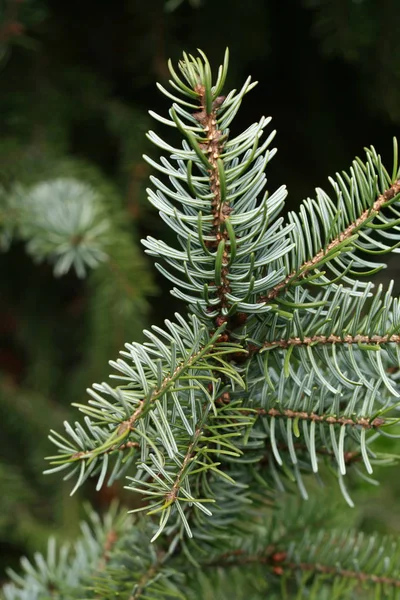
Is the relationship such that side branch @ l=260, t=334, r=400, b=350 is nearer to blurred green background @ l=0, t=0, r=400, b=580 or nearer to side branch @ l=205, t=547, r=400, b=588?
side branch @ l=205, t=547, r=400, b=588

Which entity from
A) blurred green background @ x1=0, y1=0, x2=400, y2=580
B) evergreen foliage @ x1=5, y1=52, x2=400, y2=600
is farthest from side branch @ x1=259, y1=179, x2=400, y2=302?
blurred green background @ x1=0, y1=0, x2=400, y2=580

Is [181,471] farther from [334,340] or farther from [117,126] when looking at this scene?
[117,126]

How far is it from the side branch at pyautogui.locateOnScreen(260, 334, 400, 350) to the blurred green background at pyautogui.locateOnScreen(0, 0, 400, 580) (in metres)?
0.50

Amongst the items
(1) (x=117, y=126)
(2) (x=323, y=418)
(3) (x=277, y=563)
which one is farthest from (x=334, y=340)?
(1) (x=117, y=126)

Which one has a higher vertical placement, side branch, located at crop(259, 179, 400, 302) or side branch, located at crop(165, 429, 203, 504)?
side branch, located at crop(259, 179, 400, 302)

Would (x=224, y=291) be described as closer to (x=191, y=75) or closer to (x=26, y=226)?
(x=191, y=75)

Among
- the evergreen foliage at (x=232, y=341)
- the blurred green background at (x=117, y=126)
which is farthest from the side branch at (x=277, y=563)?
the blurred green background at (x=117, y=126)

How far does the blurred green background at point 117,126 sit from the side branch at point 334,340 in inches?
19.8

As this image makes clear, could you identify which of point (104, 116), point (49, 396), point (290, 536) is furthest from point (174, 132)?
point (290, 536)

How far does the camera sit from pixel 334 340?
0.89 ft

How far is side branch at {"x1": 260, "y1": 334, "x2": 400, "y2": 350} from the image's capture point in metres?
0.26

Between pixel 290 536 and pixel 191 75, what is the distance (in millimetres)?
328

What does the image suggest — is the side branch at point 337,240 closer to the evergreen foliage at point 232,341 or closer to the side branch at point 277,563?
the evergreen foliage at point 232,341

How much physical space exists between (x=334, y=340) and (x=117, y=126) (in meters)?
0.70
